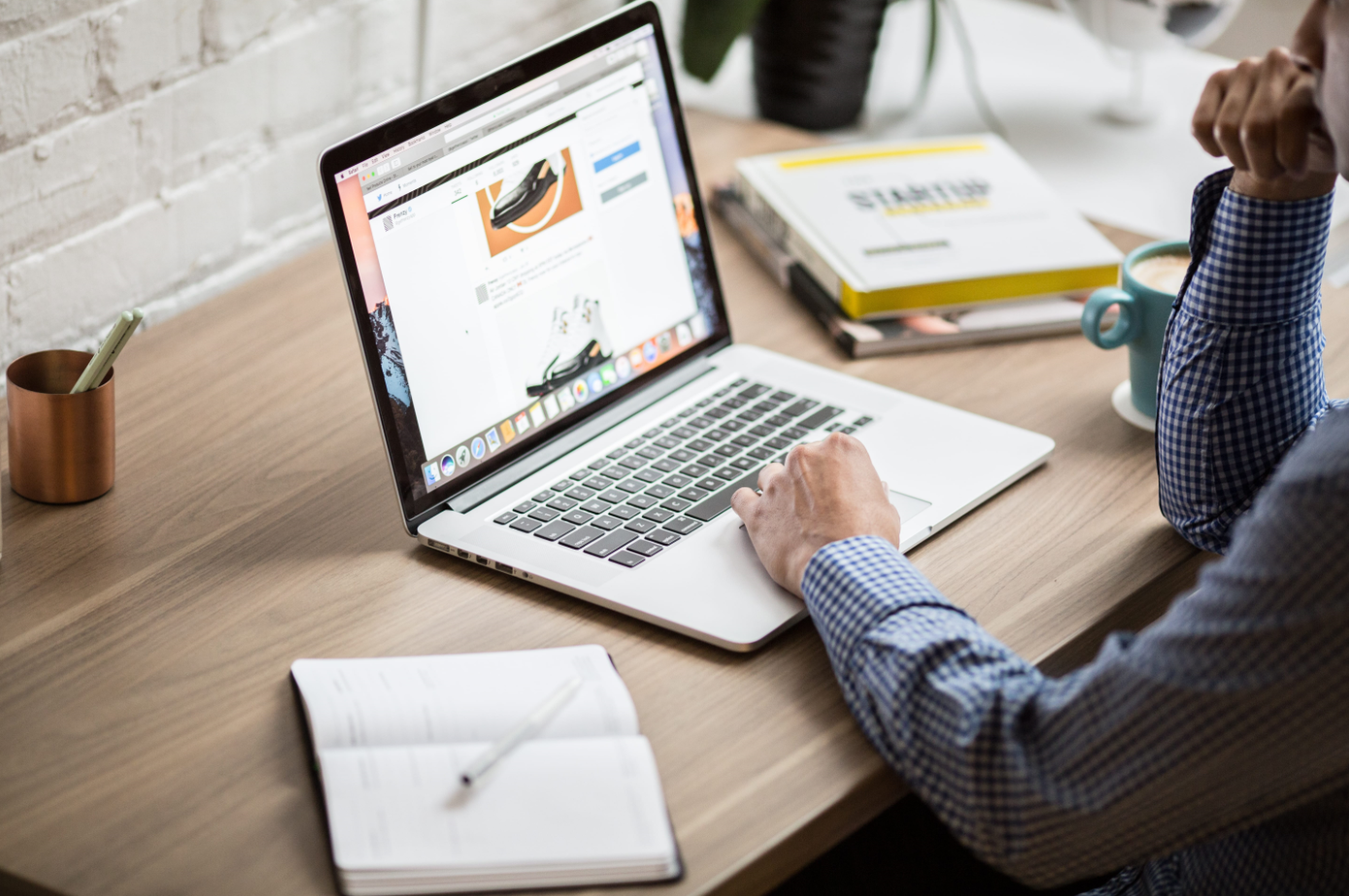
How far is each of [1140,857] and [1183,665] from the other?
13cm

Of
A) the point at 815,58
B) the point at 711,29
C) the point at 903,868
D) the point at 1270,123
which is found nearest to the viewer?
the point at 1270,123

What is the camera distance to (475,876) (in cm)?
66

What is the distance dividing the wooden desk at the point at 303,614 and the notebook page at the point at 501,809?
2cm

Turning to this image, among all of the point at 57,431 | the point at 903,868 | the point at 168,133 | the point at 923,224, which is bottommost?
the point at 903,868

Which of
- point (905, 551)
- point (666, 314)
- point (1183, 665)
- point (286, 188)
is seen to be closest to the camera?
point (1183, 665)

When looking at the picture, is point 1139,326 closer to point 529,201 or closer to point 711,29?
point 529,201

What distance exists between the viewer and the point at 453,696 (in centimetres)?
76

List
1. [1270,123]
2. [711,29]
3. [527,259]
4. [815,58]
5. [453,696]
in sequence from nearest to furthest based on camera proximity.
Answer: [453,696] < [1270,123] < [527,259] < [711,29] < [815,58]

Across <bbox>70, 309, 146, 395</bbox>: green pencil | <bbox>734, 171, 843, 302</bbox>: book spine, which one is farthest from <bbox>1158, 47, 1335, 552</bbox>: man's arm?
<bbox>70, 309, 146, 395</bbox>: green pencil

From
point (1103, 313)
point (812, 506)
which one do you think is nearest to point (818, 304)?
point (1103, 313)

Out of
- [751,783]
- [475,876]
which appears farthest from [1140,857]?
[475,876]

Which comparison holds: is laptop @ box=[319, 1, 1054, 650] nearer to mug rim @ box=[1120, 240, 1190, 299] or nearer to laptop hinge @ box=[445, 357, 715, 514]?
laptop hinge @ box=[445, 357, 715, 514]

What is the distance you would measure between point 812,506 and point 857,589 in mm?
112

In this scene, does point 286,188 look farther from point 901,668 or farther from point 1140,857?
point 1140,857
